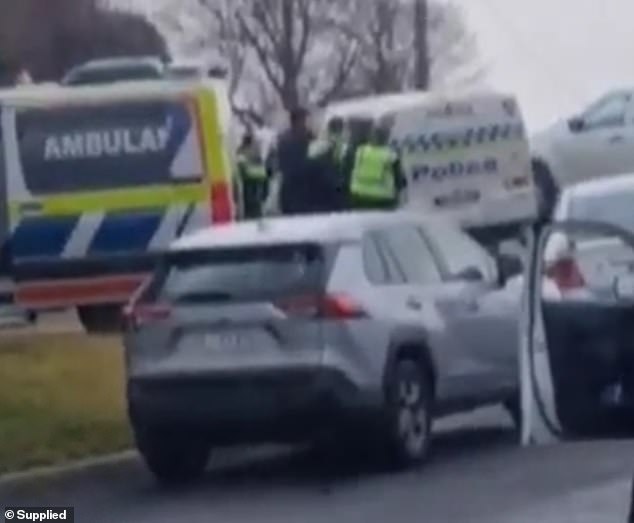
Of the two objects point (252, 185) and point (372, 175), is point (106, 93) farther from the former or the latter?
point (252, 185)

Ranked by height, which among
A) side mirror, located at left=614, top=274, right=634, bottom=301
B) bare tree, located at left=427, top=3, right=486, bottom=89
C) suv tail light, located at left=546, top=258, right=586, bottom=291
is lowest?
bare tree, located at left=427, top=3, right=486, bottom=89

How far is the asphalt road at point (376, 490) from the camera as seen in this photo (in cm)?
1506

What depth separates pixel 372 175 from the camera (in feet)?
88.5

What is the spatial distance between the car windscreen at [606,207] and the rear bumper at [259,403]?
201cm

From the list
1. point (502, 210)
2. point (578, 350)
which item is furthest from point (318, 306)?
point (502, 210)

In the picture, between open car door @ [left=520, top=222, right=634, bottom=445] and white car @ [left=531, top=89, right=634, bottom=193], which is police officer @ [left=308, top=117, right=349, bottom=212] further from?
open car door @ [left=520, top=222, right=634, bottom=445]

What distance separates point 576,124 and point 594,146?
0.48 m

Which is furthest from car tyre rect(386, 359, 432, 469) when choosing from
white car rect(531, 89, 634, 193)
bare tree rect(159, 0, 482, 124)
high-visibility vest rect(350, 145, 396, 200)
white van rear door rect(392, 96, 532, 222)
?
bare tree rect(159, 0, 482, 124)

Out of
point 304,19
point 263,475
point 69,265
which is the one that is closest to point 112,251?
point 69,265

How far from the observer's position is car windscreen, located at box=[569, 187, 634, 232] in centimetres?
1722

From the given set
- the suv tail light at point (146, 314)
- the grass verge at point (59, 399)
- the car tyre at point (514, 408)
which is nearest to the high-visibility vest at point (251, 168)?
the grass verge at point (59, 399)

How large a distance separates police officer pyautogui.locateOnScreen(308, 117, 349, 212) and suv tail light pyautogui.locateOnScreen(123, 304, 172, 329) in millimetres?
9375
